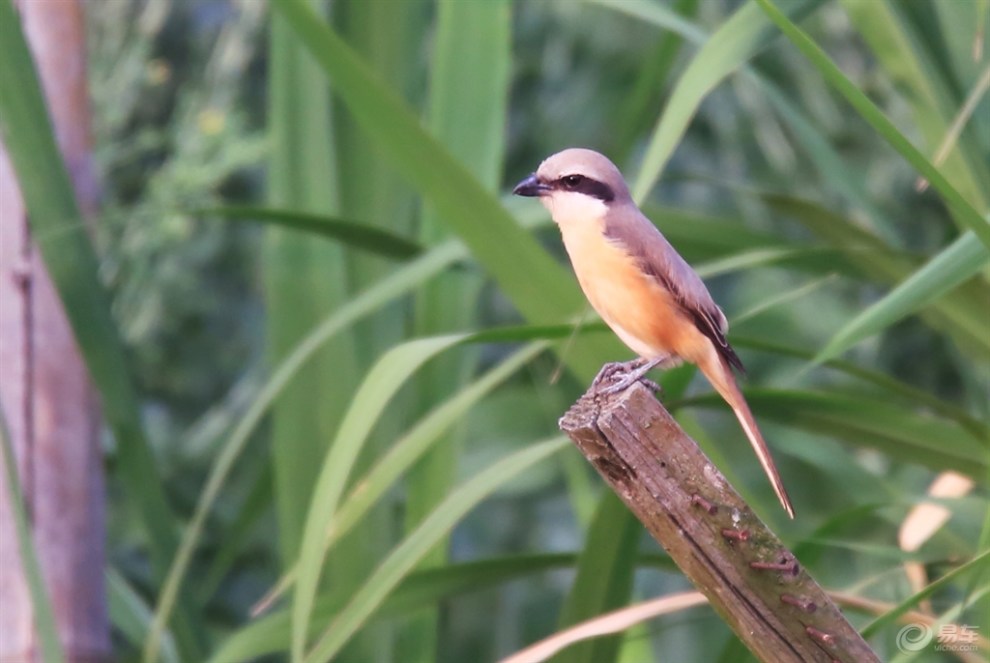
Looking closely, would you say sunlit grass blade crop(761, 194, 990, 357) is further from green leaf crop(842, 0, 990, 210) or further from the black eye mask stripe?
the black eye mask stripe

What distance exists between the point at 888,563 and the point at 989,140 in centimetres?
114

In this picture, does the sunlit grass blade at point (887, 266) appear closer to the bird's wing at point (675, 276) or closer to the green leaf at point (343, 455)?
the bird's wing at point (675, 276)

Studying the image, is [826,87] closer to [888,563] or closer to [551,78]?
[551,78]

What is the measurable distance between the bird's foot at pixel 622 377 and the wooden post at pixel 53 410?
724mm

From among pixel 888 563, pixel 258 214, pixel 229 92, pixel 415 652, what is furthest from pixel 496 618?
pixel 258 214

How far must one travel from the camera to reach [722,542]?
31.6 inches

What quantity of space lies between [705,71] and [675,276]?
0.22 meters

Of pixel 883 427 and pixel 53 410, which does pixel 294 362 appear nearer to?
pixel 53 410

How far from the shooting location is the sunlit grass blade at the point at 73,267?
3.93ft

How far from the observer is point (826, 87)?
259cm

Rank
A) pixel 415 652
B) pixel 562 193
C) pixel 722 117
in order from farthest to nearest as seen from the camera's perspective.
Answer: pixel 722 117
pixel 415 652
pixel 562 193

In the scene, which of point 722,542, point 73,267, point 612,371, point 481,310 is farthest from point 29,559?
point 481,310

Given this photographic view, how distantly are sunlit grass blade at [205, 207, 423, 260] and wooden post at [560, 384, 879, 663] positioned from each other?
573 millimetres

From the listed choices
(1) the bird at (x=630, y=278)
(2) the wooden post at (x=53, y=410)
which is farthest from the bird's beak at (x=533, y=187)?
(2) the wooden post at (x=53, y=410)
